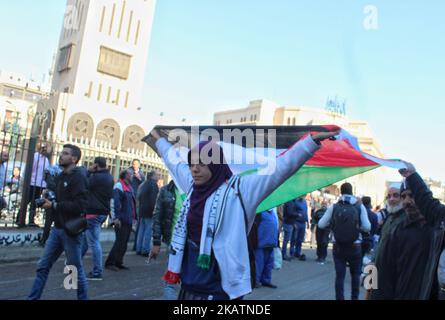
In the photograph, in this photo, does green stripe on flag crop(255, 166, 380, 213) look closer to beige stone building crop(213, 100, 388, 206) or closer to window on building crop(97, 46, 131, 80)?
window on building crop(97, 46, 131, 80)

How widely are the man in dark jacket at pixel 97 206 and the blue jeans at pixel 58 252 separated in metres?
2.23

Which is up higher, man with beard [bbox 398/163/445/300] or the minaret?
the minaret

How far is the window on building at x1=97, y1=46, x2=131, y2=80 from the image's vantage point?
149 feet

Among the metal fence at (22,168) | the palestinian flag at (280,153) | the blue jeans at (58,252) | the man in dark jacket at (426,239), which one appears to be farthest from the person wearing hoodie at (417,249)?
the metal fence at (22,168)

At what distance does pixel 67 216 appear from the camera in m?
5.46

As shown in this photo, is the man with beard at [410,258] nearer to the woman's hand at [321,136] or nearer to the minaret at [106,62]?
the woman's hand at [321,136]

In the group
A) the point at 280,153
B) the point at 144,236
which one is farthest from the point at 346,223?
the point at 144,236

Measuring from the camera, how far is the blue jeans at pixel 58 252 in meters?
5.40

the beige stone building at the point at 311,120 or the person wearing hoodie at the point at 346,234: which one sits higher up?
the beige stone building at the point at 311,120

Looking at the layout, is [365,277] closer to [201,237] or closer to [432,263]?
[432,263]

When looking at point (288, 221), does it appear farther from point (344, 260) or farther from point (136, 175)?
point (344, 260)

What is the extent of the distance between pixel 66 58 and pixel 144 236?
39.3m

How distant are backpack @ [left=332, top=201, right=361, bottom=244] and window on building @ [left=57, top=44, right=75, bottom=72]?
42.3m

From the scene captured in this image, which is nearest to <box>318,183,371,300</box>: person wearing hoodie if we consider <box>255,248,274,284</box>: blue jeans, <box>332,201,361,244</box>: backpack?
<box>332,201,361,244</box>: backpack
